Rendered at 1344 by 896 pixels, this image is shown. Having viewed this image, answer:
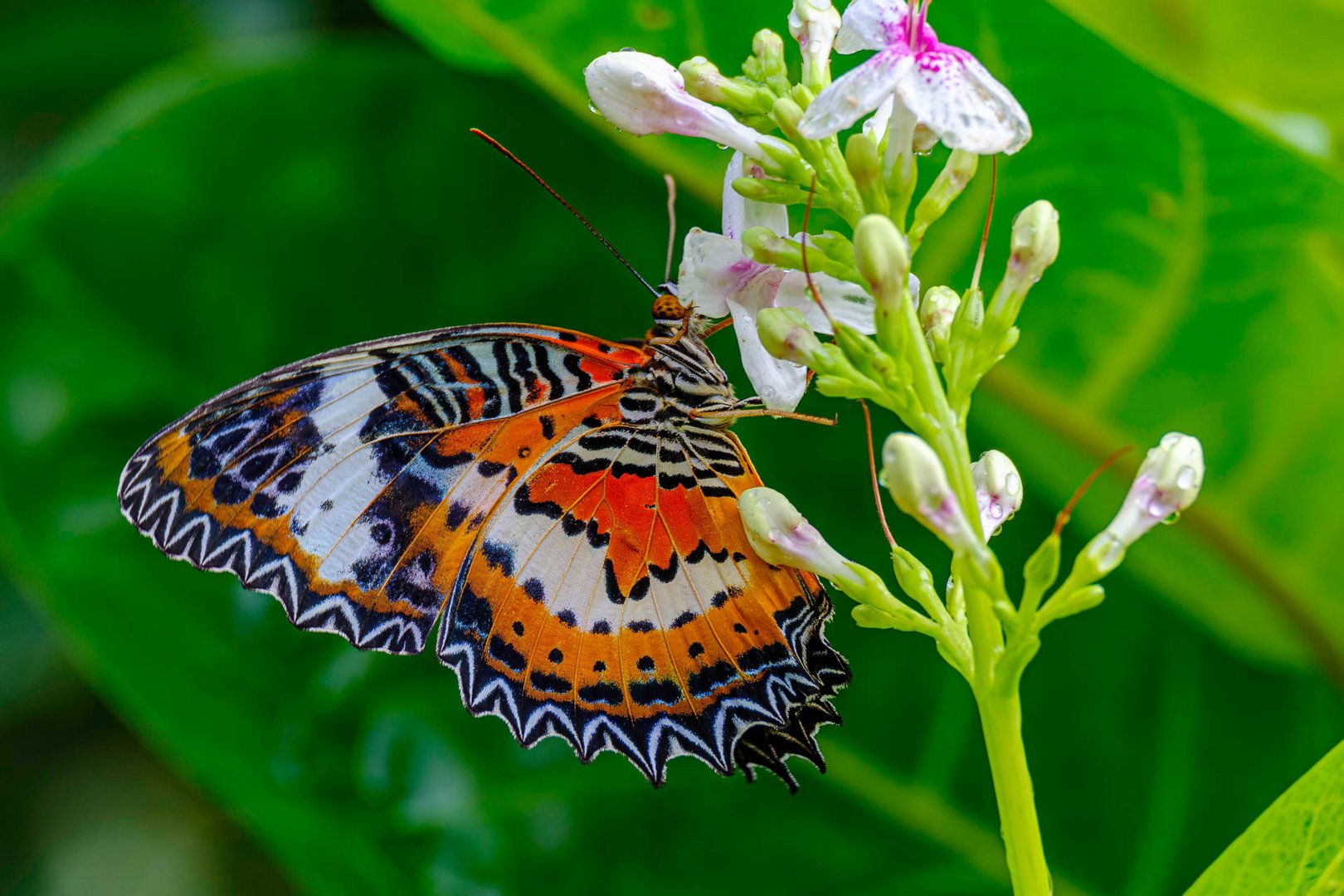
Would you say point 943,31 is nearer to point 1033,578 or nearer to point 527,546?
point 1033,578

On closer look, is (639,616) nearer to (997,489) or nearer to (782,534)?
(782,534)

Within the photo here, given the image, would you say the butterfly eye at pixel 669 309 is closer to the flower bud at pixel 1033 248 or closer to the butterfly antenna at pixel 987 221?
the butterfly antenna at pixel 987 221

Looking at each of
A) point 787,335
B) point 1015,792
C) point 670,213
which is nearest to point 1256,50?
point 670,213

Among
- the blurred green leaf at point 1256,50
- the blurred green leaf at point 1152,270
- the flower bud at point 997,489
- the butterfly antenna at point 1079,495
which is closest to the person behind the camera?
the butterfly antenna at point 1079,495

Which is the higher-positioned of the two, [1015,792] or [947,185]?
[947,185]

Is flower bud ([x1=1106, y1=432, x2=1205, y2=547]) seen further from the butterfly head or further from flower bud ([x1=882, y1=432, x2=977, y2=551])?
the butterfly head

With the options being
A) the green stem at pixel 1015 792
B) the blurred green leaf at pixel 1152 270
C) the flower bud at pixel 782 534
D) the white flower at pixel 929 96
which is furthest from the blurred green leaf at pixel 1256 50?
the green stem at pixel 1015 792

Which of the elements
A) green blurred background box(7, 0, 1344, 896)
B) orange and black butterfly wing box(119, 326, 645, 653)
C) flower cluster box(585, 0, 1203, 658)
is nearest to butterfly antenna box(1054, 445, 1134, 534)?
flower cluster box(585, 0, 1203, 658)

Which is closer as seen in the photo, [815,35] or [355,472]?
[815,35]
